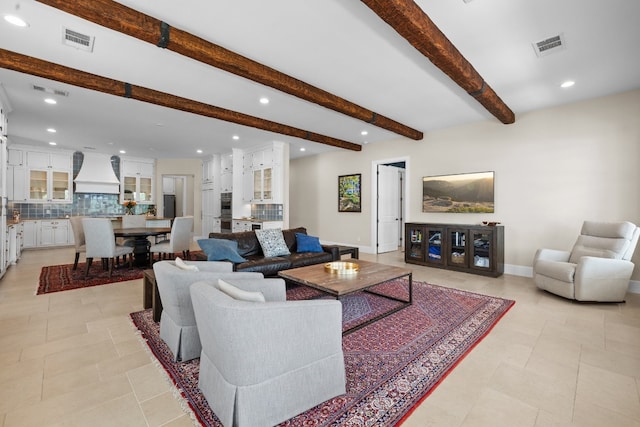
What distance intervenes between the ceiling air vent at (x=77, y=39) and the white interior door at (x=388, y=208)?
589cm

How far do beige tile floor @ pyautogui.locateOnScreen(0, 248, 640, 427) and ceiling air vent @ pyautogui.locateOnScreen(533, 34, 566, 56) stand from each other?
281 centimetres

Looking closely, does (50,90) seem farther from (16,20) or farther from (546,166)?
(546,166)

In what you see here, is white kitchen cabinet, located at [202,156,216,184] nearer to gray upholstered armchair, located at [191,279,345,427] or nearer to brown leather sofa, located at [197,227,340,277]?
brown leather sofa, located at [197,227,340,277]

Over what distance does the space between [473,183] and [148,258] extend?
652 cm

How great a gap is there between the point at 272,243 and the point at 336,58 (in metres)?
2.65

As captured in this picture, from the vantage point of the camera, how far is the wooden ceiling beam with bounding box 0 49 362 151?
3109mm

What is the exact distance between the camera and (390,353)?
2311 millimetres

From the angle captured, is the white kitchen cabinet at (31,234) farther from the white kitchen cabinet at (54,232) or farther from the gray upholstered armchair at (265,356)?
the gray upholstered armchair at (265,356)

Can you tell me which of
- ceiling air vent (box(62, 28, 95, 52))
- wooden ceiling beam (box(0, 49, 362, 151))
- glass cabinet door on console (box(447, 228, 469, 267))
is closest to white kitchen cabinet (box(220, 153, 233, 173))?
wooden ceiling beam (box(0, 49, 362, 151))

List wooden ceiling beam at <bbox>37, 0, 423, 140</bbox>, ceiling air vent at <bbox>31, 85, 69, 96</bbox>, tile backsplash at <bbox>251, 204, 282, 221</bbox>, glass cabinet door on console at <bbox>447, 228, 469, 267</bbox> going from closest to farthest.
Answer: wooden ceiling beam at <bbox>37, 0, 423, 140</bbox>
ceiling air vent at <bbox>31, 85, 69, 96</bbox>
glass cabinet door on console at <bbox>447, 228, 469, 267</bbox>
tile backsplash at <bbox>251, 204, 282, 221</bbox>

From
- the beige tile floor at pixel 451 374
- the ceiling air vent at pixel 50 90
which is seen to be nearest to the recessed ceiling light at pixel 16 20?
the ceiling air vent at pixel 50 90

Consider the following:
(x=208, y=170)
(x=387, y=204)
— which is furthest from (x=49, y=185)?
(x=387, y=204)

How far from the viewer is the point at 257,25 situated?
8.57 feet

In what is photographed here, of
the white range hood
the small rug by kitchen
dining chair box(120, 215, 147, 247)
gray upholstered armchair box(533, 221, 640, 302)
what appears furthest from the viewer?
the white range hood
